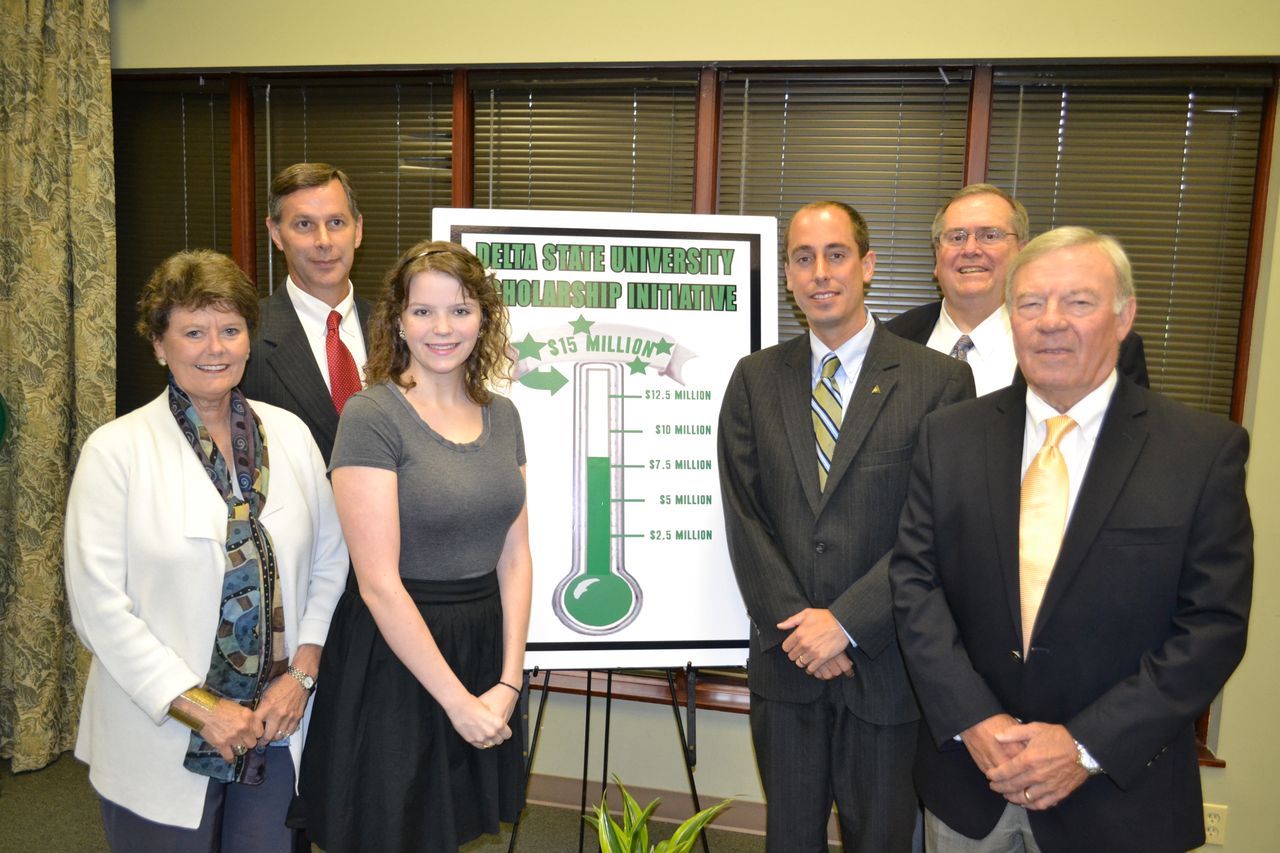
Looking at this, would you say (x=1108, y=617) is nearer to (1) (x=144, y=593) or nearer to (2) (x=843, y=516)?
(2) (x=843, y=516)

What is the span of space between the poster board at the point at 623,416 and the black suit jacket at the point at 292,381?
0.47 meters

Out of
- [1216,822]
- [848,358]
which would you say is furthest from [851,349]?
[1216,822]

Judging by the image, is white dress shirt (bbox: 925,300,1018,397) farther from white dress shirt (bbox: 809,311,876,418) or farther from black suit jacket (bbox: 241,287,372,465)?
black suit jacket (bbox: 241,287,372,465)

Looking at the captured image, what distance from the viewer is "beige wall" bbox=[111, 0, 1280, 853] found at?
2732 millimetres

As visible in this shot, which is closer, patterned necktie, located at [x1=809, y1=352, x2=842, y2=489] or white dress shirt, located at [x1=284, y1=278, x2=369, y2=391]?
patterned necktie, located at [x1=809, y1=352, x2=842, y2=489]

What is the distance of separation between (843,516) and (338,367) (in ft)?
4.37

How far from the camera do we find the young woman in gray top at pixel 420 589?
158 cm

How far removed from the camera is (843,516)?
6.12ft

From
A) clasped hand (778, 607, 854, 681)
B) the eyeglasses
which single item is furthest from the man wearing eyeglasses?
clasped hand (778, 607, 854, 681)

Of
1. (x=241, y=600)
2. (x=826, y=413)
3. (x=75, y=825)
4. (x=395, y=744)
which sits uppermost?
(x=826, y=413)

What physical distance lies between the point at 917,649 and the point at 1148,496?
0.47 meters

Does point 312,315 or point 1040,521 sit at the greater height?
point 312,315

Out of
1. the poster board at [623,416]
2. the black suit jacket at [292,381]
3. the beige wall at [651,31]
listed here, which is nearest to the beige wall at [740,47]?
the beige wall at [651,31]

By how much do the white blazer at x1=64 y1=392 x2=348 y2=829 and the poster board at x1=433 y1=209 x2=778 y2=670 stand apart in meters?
0.77
